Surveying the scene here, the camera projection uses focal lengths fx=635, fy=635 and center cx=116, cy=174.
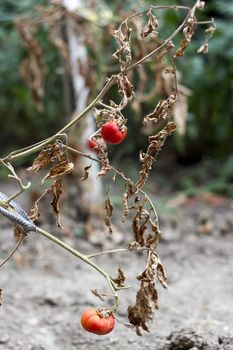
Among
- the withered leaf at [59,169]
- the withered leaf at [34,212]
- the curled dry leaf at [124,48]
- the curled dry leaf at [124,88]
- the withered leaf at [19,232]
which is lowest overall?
the withered leaf at [19,232]

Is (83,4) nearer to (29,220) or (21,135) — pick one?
(21,135)

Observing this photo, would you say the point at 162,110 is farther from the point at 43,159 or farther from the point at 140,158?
the point at 43,159

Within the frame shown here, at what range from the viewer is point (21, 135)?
4371mm

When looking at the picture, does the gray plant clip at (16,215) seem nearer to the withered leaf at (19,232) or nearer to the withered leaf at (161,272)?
the withered leaf at (19,232)

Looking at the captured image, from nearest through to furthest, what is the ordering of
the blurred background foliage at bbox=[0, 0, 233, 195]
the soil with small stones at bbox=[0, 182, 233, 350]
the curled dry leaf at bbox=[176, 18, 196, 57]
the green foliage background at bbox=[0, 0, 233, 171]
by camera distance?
the curled dry leaf at bbox=[176, 18, 196, 57]
the soil with small stones at bbox=[0, 182, 233, 350]
the blurred background foliage at bbox=[0, 0, 233, 195]
the green foliage background at bbox=[0, 0, 233, 171]

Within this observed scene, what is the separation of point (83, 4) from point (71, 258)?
3.91ft

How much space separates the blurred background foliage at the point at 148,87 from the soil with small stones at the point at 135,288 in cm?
55

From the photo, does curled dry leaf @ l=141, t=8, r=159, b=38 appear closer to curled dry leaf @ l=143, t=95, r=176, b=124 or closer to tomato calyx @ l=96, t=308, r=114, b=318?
curled dry leaf @ l=143, t=95, r=176, b=124

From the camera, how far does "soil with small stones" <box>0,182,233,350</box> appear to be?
169 cm

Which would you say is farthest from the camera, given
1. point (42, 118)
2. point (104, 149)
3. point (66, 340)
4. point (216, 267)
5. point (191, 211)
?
point (42, 118)

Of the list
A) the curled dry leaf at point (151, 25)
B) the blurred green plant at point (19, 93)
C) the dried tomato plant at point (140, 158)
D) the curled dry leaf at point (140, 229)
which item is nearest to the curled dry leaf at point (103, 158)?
the dried tomato plant at point (140, 158)

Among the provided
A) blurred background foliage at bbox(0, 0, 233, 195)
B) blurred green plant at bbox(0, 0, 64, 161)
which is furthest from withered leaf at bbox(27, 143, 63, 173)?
blurred green plant at bbox(0, 0, 64, 161)

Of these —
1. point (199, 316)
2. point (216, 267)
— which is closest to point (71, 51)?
point (216, 267)

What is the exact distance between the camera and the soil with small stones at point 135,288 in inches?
66.5
